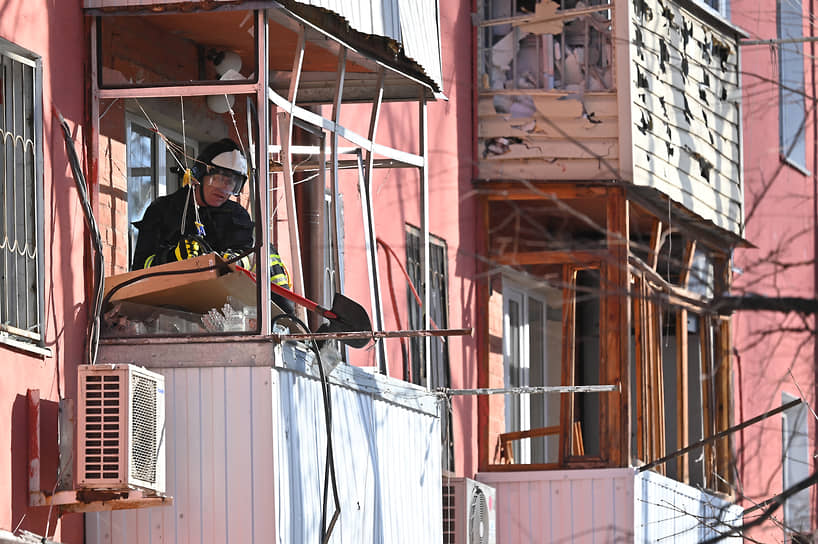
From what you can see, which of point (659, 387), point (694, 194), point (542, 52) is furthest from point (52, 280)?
point (694, 194)

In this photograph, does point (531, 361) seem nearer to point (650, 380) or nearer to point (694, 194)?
point (650, 380)

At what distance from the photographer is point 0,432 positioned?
805 cm

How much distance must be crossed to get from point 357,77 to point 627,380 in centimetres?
460

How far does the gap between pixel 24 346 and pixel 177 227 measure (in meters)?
1.67

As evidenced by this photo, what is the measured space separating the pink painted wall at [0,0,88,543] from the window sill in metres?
0.03

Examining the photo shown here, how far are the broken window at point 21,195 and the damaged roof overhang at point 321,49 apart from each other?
802mm

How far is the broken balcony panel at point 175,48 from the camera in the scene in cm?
983

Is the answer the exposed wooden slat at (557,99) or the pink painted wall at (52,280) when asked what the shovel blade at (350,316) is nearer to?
the pink painted wall at (52,280)

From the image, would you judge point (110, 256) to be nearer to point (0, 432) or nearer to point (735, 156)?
point (0, 432)

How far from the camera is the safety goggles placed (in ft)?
32.7

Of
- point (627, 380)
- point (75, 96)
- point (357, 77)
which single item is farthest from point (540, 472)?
point (75, 96)

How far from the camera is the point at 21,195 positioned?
848 cm

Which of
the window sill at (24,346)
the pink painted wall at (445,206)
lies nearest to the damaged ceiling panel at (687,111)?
the pink painted wall at (445,206)

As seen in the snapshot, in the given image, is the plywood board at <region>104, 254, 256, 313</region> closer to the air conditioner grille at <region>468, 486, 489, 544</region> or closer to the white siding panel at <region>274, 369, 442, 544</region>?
the white siding panel at <region>274, 369, 442, 544</region>
